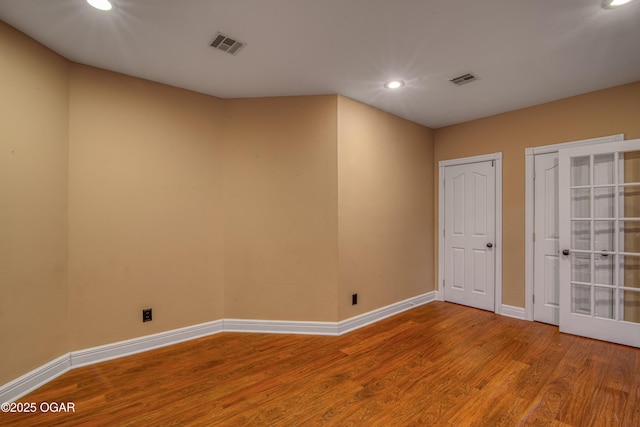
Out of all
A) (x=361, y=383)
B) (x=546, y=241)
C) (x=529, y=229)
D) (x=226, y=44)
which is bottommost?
(x=361, y=383)

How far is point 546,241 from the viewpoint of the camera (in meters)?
3.33

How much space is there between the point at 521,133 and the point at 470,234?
1.43m

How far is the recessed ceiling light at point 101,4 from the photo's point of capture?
1723mm

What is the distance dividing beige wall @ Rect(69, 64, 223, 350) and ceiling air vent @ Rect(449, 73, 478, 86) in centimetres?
247

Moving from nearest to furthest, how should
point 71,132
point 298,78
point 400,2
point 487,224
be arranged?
point 400,2
point 71,132
point 298,78
point 487,224

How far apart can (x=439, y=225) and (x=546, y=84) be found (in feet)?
6.95

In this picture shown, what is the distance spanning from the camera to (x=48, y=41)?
212 cm

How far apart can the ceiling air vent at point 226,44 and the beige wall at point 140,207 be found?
0.95 meters

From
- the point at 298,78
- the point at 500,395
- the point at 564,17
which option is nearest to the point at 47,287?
the point at 298,78

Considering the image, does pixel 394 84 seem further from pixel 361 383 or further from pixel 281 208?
pixel 361 383

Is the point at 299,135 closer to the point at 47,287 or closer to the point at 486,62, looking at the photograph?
the point at 486,62

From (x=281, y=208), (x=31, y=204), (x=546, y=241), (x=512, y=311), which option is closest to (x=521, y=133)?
(x=546, y=241)

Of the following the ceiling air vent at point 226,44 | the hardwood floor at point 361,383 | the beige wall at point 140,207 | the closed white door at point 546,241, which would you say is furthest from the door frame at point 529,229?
the beige wall at point 140,207

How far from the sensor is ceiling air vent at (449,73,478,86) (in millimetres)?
2666
